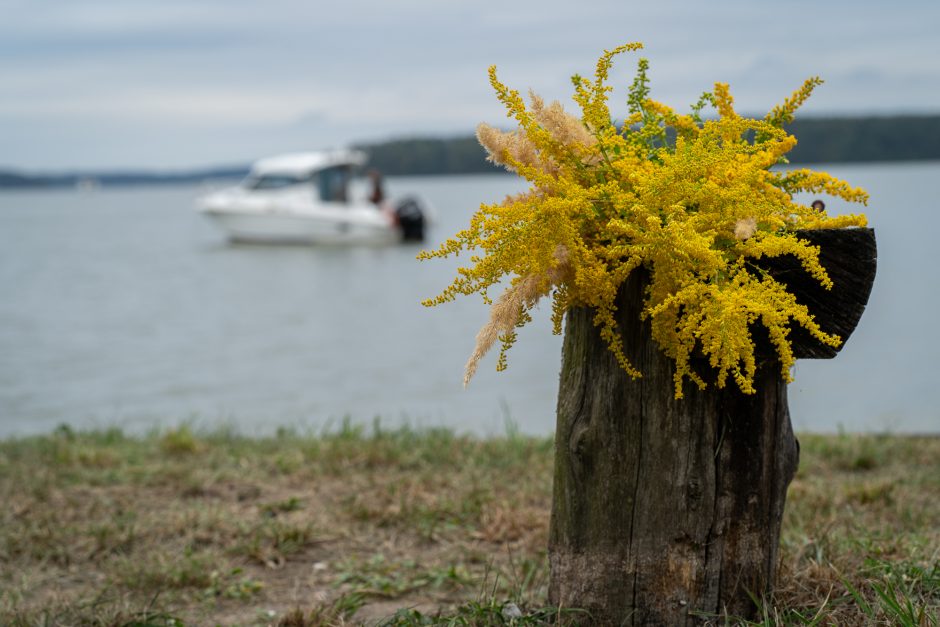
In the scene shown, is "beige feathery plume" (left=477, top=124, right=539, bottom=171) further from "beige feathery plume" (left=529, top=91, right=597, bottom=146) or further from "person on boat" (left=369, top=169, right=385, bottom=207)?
"person on boat" (left=369, top=169, right=385, bottom=207)

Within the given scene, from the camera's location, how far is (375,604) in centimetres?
388

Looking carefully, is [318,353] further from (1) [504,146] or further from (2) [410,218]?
(2) [410,218]

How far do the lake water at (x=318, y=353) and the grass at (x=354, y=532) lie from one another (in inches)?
31.0

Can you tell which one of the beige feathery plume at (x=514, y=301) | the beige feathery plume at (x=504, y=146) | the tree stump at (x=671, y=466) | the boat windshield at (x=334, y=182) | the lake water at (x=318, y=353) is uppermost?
the boat windshield at (x=334, y=182)

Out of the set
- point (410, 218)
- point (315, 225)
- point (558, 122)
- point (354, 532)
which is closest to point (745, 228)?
point (558, 122)

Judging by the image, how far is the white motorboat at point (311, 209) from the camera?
29.6 meters

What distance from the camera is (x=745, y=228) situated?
104 inches

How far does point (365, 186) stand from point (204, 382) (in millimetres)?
23443

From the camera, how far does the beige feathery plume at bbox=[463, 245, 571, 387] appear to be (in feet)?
8.92

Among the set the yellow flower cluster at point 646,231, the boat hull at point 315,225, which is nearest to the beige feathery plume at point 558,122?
the yellow flower cluster at point 646,231

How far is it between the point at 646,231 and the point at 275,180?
28.7m

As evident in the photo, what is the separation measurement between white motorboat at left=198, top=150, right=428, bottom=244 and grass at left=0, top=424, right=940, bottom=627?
23273 mm

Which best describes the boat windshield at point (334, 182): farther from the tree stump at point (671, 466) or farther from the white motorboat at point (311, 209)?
the tree stump at point (671, 466)

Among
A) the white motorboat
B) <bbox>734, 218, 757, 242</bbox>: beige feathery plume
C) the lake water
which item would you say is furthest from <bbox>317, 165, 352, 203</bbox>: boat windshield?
<bbox>734, 218, 757, 242</bbox>: beige feathery plume
